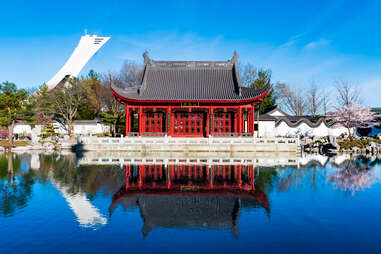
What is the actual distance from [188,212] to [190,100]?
1821 cm

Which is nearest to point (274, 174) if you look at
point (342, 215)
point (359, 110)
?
point (342, 215)

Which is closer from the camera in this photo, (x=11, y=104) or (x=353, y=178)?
(x=353, y=178)

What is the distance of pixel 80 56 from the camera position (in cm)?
5941

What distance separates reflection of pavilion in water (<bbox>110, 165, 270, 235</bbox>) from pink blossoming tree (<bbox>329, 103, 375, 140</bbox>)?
26.0 metres

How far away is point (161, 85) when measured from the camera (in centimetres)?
2991

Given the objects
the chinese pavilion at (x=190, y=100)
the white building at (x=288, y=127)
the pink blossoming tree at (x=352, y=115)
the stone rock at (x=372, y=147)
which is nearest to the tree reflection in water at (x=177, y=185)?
the chinese pavilion at (x=190, y=100)

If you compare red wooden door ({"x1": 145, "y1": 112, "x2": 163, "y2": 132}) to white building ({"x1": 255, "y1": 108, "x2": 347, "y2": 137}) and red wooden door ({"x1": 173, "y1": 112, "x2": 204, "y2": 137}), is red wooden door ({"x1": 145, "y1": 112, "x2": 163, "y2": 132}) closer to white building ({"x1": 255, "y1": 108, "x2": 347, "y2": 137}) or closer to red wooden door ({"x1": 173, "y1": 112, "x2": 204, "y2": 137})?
red wooden door ({"x1": 173, "y1": 112, "x2": 204, "y2": 137})

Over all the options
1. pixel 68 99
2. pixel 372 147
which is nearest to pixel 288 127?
pixel 372 147

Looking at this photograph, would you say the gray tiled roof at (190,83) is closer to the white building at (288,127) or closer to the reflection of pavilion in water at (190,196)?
the white building at (288,127)

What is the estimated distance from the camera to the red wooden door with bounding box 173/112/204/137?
2873cm

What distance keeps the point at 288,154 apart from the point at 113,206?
730 inches

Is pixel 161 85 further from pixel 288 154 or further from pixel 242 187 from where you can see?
pixel 242 187

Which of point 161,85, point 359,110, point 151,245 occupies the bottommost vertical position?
point 151,245

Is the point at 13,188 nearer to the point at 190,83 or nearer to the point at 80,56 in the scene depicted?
the point at 190,83
